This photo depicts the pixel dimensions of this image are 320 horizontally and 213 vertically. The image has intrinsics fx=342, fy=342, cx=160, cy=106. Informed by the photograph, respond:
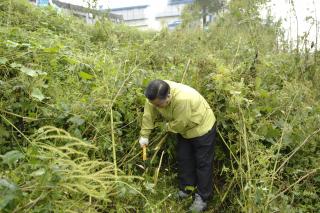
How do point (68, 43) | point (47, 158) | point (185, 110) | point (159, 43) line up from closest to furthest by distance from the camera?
point (47, 158), point (185, 110), point (68, 43), point (159, 43)

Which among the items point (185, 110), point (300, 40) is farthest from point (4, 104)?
point (300, 40)

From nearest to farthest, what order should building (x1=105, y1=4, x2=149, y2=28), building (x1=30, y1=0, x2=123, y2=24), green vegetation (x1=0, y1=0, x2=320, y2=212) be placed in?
1. green vegetation (x1=0, y1=0, x2=320, y2=212)
2. building (x1=30, y1=0, x2=123, y2=24)
3. building (x1=105, y1=4, x2=149, y2=28)

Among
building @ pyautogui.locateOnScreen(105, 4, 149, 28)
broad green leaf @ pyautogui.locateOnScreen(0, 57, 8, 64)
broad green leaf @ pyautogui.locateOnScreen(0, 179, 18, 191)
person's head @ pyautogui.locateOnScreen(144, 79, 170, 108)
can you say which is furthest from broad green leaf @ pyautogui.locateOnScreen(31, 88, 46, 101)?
building @ pyautogui.locateOnScreen(105, 4, 149, 28)

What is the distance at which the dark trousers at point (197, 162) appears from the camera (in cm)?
385

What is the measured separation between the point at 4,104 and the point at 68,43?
7.94ft

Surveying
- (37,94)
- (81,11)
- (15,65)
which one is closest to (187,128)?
(37,94)

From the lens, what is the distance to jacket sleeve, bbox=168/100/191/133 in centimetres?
357

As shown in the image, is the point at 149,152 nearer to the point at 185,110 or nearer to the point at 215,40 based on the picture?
the point at 185,110

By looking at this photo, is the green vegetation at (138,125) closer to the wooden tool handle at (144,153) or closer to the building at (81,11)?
the wooden tool handle at (144,153)

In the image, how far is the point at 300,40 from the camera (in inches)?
231

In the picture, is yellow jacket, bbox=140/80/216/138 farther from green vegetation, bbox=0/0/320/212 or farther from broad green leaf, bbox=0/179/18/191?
broad green leaf, bbox=0/179/18/191

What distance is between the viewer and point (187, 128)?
3.77 meters

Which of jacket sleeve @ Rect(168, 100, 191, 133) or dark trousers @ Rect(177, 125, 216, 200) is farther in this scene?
dark trousers @ Rect(177, 125, 216, 200)

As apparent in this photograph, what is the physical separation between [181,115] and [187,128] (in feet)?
0.84
